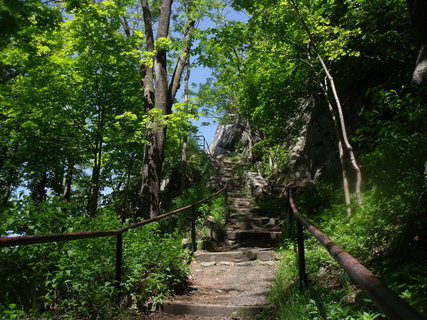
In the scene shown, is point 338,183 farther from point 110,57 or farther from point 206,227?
point 110,57

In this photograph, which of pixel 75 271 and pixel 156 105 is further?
pixel 156 105

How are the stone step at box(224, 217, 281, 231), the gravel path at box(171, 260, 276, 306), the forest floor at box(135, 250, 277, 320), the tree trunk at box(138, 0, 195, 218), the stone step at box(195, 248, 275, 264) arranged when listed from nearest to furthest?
1. the forest floor at box(135, 250, 277, 320)
2. the gravel path at box(171, 260, 276, 306)
3. the stone step at box(195, 248, 275, 264)
4. the tree trunk at box(138, 0, 195, 218)
5. the stone step at box(224, 217, 281, 231)

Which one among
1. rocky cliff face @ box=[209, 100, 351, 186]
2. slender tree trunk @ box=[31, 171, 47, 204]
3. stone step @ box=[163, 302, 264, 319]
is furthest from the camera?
slender tree trunk @ box=[31, 171, 47, 204]

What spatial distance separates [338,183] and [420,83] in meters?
6.29

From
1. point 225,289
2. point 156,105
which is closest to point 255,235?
point 225,289

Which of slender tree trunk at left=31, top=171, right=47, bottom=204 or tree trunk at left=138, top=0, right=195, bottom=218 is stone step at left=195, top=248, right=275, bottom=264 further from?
slender tree trunk at left=31, top=171, right=47, bottom=204

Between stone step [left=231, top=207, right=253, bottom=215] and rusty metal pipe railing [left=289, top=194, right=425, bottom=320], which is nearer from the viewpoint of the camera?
rusty metal pipe railing [left=289, top=194, right=425, bottom=320]

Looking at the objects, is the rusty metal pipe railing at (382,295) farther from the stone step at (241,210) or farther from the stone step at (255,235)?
the stone step at (241,210)

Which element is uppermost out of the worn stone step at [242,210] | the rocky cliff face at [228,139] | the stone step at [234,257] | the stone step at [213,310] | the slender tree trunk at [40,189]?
the rocky cliff face at [228,139]

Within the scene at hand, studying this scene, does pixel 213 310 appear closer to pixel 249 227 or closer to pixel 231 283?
pixel 231 283

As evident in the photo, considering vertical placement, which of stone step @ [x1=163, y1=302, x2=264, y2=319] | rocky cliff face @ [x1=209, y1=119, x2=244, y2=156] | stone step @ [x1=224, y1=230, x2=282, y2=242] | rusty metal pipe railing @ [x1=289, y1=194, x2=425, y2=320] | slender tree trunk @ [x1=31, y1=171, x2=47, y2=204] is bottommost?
stone step @ [x1=163, y1=302, x2=264, y2=319]

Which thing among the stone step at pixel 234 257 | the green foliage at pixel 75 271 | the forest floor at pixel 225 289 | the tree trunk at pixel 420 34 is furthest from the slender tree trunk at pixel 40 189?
the tree trunk at pixel 420 34

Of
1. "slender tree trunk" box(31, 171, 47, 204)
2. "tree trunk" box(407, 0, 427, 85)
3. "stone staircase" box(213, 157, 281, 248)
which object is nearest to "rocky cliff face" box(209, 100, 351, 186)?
"stone staircase" box(213, 157, 281, 248)

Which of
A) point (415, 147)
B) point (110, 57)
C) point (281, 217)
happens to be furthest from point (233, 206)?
point (415, 147)
